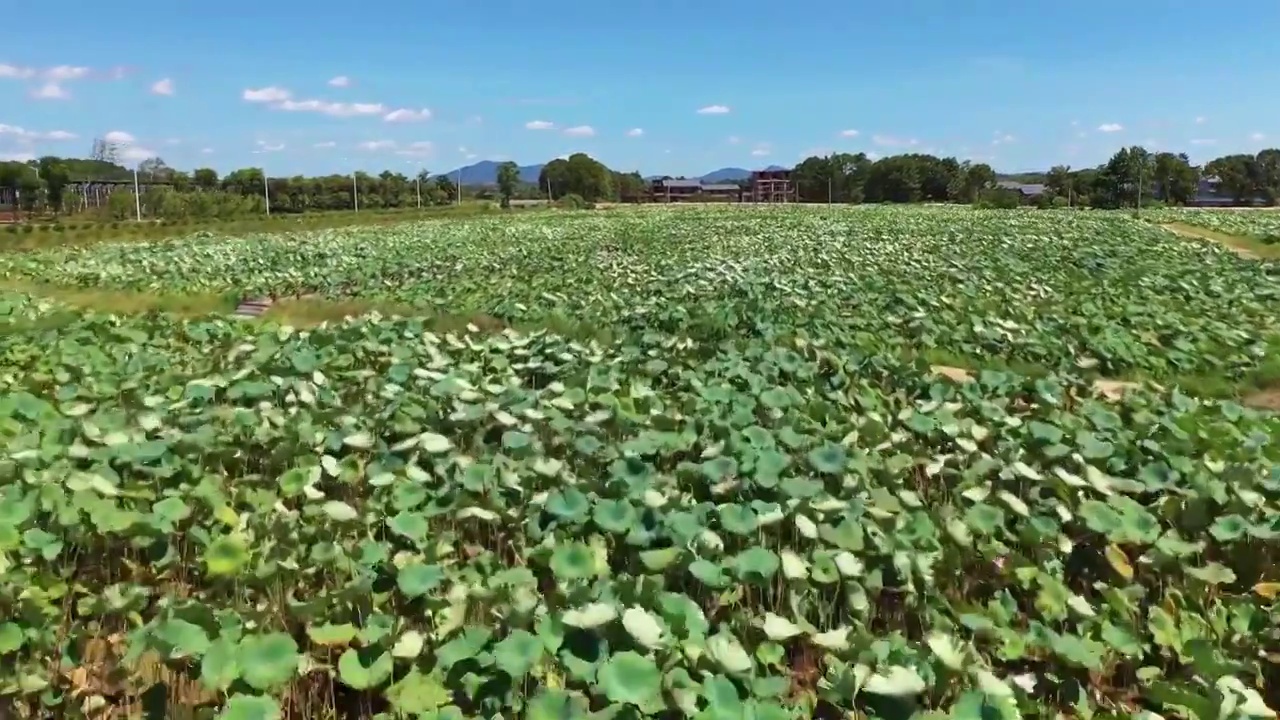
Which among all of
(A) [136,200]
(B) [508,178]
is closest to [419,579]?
(A) [136,200]

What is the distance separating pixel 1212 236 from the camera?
1346 inches

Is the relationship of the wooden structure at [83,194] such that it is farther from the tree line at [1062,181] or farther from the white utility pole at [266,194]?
the tree line at [1062,181]

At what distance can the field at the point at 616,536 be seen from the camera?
10.7ft

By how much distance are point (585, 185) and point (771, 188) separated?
74.1 ft

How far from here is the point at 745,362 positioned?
7.72m

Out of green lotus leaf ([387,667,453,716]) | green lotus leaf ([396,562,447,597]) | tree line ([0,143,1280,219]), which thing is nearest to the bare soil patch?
green lotus leaf ([396,562,447,597])

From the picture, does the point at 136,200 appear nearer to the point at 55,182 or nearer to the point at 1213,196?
the point at 55,182

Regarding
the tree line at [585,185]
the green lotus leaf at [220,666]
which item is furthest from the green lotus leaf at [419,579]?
the tree line at [585,185]

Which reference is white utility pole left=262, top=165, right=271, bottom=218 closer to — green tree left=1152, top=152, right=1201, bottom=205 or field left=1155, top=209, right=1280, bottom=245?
field left=1155, top=209, right=1280, bottom=245

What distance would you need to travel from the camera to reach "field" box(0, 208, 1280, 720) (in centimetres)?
326

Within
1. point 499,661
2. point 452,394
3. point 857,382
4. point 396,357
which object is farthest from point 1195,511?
point 396,357

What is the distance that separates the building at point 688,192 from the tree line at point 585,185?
2.05 meters

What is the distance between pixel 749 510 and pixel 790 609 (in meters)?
0.56

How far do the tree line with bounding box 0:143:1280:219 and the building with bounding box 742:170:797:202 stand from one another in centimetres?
136
